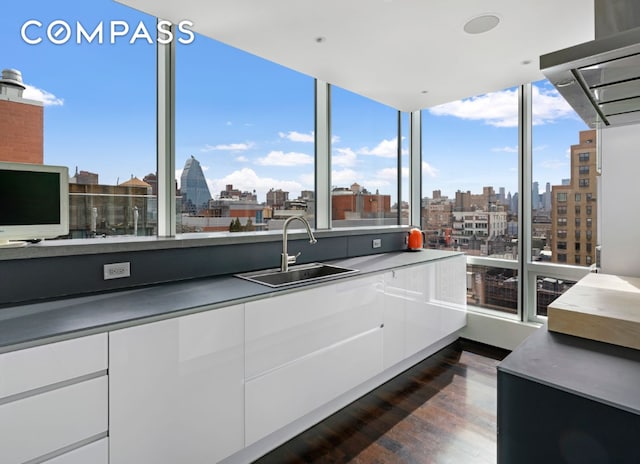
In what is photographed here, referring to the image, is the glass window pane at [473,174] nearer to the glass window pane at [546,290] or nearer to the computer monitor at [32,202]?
the glass window pane at [546,290]

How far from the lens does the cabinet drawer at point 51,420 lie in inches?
41.7

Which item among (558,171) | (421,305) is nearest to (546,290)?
(558,171)

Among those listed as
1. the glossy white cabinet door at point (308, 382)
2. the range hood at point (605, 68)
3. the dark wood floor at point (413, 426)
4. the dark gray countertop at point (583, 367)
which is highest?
the range hood at point (605, 68)

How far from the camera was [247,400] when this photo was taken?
65.2 inches

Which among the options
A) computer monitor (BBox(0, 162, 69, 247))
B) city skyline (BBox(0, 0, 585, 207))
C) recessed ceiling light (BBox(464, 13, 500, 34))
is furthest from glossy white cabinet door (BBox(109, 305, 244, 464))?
recessed ceiling light (BBox(464, 13, 500, 34))

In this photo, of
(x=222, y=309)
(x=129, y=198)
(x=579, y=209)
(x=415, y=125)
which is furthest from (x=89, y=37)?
(x=579, y=209)

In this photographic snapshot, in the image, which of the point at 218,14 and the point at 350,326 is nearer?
the point at 218,14

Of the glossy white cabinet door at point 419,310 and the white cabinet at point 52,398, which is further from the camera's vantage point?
the glossy white cabinet door at point 419,310

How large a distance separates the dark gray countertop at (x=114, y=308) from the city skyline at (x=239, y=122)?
742 millimetres

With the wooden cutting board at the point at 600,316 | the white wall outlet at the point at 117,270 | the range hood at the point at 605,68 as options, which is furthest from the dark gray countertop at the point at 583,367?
the white wall outlet at the point at 117,270

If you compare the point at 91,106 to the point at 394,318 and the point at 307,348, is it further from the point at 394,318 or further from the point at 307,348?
the point at 394,318

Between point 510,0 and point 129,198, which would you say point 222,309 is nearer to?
point 129,198

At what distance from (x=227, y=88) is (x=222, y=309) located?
1.61 meters

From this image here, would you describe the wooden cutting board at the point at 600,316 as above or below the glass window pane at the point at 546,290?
above
